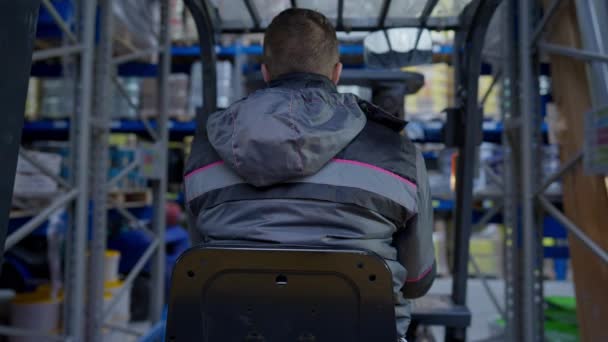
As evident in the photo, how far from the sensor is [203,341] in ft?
3.91

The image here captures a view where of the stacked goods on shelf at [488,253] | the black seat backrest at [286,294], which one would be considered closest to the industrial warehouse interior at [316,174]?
the black seat backrest at [286,294]

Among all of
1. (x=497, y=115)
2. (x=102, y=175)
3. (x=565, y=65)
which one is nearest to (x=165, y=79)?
(x=102, y=175)

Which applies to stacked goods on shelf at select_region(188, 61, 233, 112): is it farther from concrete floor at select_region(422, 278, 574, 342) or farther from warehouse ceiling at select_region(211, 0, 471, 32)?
warehouse ceiling at select_region(211, 0, 471, 32)

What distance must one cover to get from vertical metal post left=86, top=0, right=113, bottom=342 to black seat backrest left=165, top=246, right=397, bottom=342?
7.88 ft

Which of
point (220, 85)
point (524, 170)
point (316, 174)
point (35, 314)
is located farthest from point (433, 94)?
point (316, 174)

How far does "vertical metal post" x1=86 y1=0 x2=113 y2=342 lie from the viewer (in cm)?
330

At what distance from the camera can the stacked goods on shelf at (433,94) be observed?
5.84 meters

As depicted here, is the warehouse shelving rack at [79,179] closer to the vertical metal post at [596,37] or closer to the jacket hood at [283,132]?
the jacket hood at [283,132]

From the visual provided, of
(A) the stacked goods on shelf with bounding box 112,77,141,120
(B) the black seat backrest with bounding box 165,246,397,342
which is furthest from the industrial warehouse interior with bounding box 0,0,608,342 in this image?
(A) the stacked goods on shelf with bounding box 112,77,141,120

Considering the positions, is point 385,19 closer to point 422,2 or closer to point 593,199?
point 422,2

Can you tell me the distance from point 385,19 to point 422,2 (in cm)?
22

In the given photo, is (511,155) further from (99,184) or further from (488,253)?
(488,253)

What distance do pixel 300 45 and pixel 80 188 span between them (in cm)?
202

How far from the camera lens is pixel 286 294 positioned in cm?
116
